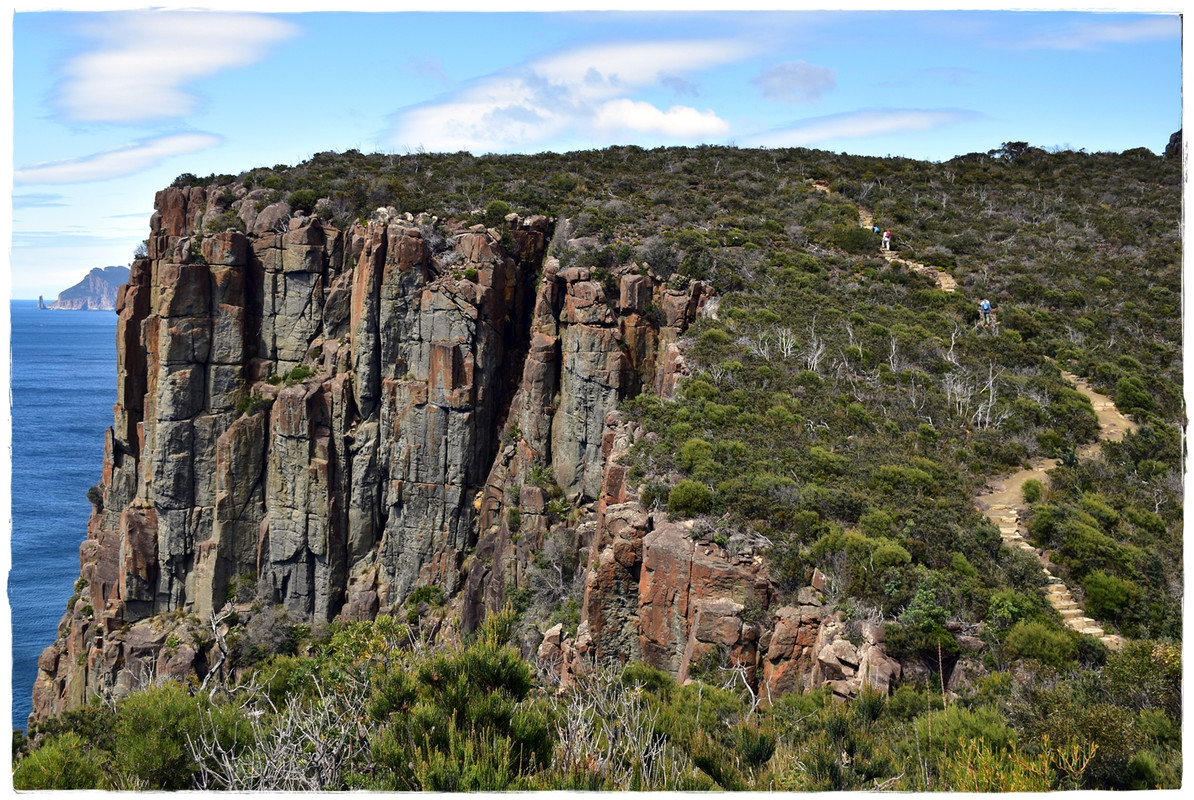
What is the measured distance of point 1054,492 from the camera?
21.5 m

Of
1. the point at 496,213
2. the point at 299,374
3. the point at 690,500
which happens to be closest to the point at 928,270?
the point at 496,213

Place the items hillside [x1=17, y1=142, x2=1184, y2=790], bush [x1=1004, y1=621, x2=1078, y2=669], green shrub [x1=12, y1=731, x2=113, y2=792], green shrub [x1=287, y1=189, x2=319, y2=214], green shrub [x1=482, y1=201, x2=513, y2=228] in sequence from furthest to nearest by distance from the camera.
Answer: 1. green shrub [x1=287, y1=189, x2=319, y2=214]
2. green shrub [x1=482, y1=201, x2=513, y2=228]
3. bush [x1=1004, y1=621, x2=1078, y2=669]
4. hillside [x1=17, y1=142, x2=1184, y2=790]
5. green shrub [x1=12, y1=731, x2=113, y2=792]

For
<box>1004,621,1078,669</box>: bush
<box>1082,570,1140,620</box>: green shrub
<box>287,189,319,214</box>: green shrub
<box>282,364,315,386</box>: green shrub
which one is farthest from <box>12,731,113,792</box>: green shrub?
<box>287,189,319,214</box>: green shrub

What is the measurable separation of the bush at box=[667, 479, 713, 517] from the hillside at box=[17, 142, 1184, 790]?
0.09 metres

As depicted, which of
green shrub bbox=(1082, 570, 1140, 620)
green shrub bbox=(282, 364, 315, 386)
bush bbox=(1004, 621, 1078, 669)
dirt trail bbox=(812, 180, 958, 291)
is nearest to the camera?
bush bbox=(1004, 621, 1078, 669)

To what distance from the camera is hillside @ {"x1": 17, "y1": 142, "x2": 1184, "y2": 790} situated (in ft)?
35.2

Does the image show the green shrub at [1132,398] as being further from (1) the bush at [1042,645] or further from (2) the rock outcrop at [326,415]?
(2) the rock outcrop at [326,415]

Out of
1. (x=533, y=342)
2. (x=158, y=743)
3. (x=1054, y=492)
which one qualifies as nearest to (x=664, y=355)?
(x=533, y=342)

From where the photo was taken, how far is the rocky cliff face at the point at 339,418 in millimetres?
37406

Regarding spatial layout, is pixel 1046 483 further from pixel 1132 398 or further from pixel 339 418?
pixel 339 418

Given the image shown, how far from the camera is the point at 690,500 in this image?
1992cm

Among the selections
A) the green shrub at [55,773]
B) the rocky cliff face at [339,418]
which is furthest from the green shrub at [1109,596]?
the rocky cliff face at [339,418]

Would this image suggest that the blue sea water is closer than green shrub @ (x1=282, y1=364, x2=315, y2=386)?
No

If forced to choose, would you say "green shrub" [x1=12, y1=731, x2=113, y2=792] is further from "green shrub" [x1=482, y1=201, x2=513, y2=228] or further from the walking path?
"green shrub" [x1=482, y1=201, x2=513, y2=228]
